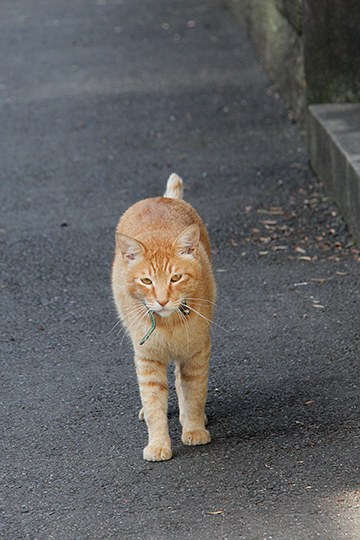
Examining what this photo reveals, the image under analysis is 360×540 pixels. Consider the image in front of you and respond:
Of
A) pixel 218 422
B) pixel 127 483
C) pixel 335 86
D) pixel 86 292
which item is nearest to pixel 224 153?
pixel 335 86

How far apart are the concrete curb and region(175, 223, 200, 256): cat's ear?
2576 mm

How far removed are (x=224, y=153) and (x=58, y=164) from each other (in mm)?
1443

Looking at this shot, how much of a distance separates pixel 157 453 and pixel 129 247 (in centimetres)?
88

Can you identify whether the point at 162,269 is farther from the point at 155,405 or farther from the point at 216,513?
the point at 216,513

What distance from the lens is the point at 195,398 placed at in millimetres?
4707

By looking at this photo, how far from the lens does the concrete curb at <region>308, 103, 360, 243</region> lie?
704cm

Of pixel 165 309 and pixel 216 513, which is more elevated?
pixel 165 309

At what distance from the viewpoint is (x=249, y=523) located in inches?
158

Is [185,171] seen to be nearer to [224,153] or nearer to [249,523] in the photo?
[224,153]

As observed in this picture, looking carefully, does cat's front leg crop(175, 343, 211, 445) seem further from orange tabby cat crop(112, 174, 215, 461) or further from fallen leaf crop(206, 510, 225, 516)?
fallen leaf crop(206, 510, 225, 516)

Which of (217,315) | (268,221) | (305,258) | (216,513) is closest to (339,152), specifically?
(268,221)

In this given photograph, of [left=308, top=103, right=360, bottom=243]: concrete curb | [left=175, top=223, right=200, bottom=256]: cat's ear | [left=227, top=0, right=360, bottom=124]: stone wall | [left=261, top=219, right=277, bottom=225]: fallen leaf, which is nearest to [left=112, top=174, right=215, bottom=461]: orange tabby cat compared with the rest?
[left=175, top=223, right=200, bottom=256]: cat's ear

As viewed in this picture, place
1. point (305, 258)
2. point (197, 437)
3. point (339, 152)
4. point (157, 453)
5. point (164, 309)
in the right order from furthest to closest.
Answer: point (339, 152)
point (305, 258)
point (197, 437)
point (157, 453)
point (164, 309)

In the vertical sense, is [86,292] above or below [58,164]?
above
